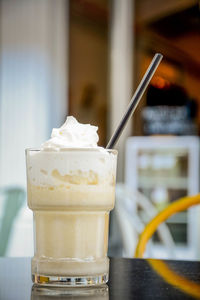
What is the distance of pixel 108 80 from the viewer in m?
5.05

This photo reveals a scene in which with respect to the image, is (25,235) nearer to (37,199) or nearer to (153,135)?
(153,135)

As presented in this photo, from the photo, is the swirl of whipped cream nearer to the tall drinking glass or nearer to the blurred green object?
the tall drinking glass

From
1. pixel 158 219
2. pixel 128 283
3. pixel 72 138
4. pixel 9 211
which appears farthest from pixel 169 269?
pixel 9 211

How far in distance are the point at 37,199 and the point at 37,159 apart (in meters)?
0.05

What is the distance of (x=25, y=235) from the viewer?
4293 mm

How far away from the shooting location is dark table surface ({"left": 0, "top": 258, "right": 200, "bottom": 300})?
637 mm

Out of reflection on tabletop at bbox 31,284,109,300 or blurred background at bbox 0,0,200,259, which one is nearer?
reflection on tabletop at bbox 31,284,109,300

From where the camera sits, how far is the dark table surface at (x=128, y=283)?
0.64 meters

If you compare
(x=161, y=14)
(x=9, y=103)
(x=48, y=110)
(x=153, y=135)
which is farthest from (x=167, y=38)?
(x=9, y=103)

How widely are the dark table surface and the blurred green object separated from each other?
167cm

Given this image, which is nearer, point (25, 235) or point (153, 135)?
point (25, 235)

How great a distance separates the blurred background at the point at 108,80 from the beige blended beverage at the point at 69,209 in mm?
3777

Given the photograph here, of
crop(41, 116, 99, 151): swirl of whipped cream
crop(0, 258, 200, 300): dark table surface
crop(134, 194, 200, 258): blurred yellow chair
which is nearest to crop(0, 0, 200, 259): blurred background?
crop(134, 194, 200, 258): blurred yellow chair

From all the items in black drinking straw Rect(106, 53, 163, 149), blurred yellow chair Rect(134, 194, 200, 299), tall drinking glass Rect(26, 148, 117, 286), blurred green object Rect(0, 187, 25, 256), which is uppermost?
black drinking straw Rect(106, 53, 163, 149)
